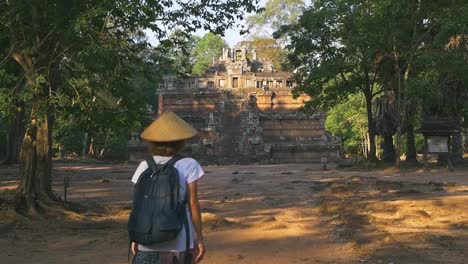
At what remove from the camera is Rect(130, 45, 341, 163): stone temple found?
43447 millimetres

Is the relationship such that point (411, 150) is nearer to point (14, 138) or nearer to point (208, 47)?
point (14, 138)

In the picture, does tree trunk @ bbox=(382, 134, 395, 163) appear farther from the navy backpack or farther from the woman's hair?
the navy backpack

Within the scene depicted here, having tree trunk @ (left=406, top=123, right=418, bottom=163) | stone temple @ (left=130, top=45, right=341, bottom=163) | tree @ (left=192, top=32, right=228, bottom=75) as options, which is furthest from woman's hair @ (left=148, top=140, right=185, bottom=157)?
tree @ (left=192, top=32, right=228, bottom=75)

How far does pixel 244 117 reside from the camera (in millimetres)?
49281

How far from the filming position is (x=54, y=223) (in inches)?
414

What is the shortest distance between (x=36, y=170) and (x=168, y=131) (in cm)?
852

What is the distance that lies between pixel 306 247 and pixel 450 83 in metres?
25.2

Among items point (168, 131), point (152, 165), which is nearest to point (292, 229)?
point (168, 131)

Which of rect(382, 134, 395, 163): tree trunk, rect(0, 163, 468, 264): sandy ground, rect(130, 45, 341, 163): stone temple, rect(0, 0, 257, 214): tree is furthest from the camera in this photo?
rect(130, 45, 341, 163): stone temple

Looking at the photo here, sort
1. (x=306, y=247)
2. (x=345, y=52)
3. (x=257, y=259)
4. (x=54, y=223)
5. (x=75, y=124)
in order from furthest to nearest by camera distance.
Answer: (x=345, y=52) < (x=75, y=124) < (x=54, y=223) < (x=306, y=247) < (x=257, y=259)

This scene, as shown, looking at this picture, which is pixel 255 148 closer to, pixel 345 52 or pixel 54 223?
pixel 345 52

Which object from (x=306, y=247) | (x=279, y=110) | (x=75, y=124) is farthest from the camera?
(x=279, y=110)

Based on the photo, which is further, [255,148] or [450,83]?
[255,148]

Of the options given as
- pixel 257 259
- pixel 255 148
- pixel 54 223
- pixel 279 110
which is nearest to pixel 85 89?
pixel 54 223
